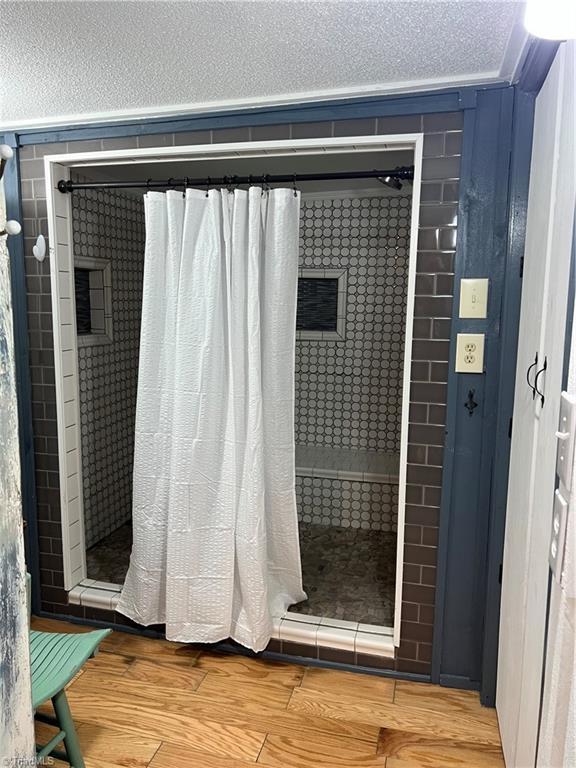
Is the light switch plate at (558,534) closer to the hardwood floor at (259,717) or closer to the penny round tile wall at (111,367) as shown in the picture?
the hardwood floor at (259,717)

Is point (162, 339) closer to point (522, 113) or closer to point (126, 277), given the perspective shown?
point (126, 277)

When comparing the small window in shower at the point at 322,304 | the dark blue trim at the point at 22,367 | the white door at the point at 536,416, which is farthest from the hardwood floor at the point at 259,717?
the small window in shower at the point at 322,304

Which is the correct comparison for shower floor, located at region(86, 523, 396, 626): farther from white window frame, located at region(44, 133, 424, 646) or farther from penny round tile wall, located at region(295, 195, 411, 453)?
penny round tile wall, located at region(295, 195, 411, 453)

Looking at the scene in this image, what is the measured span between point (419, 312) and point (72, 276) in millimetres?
1583

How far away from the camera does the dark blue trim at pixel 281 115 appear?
6.17 feet

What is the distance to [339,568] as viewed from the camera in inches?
115

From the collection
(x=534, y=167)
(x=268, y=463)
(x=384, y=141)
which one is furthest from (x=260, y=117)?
(x=268, y=463)

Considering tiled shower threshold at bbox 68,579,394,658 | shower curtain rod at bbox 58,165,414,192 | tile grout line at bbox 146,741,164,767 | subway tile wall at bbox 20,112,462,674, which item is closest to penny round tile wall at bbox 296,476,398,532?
tiled shower threshold at bbox 68,579,394,658

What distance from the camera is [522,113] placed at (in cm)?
179

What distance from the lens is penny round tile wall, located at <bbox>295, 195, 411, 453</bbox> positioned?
11.6 feet

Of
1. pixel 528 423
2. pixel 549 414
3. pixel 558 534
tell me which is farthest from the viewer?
pixel 528 423

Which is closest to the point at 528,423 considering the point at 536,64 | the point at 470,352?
the point at 470,352

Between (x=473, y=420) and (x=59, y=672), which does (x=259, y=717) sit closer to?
(x=59, y=672)

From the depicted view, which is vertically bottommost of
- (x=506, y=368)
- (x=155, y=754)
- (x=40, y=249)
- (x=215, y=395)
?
(x=155, y=754)
